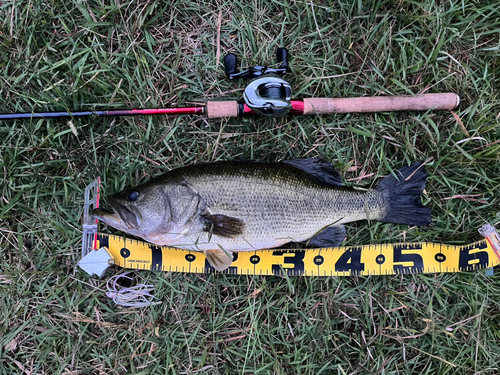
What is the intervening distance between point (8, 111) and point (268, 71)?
8.40ft

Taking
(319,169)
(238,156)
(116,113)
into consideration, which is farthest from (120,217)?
(319,169)

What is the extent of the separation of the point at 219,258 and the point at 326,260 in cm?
104

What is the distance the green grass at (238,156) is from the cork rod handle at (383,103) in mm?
137

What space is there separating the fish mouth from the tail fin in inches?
86.6

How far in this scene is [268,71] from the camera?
3.02m

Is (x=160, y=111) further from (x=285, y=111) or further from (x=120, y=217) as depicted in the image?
(x=285, y=111)

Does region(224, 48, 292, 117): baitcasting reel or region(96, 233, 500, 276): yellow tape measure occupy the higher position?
region(224, 48, 292, 117): baitcasting reel

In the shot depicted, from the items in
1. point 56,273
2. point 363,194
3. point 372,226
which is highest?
point 363,194

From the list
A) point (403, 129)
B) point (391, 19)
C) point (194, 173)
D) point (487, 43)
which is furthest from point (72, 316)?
point (487, 43)

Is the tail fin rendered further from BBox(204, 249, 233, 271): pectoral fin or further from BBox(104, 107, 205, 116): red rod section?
BBox(104, 107, 205, 116): red rod section

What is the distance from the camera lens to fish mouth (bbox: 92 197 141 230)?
106 inches

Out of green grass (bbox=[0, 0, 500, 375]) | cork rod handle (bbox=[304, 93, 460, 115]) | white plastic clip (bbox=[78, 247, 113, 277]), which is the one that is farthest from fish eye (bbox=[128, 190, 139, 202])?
cork rod handle (bbox=[304, 93, 460, 115])

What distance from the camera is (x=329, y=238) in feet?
9.73

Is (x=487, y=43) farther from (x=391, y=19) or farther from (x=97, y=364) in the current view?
(x=97, y=364)
